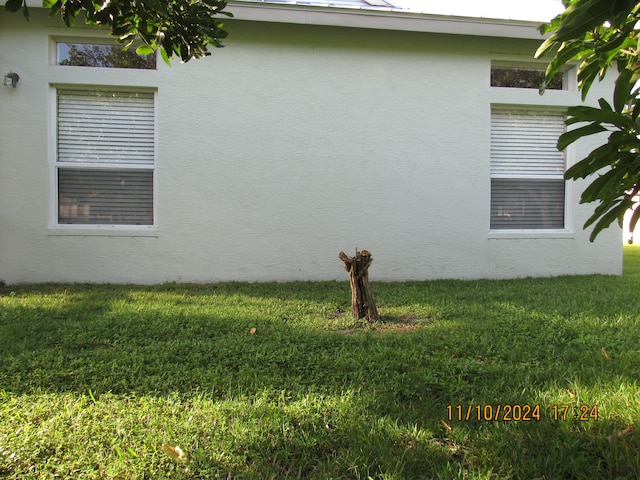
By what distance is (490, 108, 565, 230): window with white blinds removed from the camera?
652 centimetres

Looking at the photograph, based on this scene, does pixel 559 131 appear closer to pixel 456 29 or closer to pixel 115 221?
pixel 456 29

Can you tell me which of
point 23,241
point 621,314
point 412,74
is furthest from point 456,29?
point 23,241

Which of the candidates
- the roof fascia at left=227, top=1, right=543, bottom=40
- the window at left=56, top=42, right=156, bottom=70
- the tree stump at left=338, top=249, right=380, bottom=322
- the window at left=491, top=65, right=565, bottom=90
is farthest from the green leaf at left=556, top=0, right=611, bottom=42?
the window at left=491, top=65, right=565, bottom=90

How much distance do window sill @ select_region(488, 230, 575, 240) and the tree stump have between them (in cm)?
324

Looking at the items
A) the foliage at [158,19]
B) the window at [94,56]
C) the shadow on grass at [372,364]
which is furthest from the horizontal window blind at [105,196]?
the foliage at [158,19]

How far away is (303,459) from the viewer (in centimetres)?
185

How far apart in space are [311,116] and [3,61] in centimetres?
417

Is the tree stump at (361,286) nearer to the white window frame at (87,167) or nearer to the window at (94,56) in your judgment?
the white window frame at (87,167)

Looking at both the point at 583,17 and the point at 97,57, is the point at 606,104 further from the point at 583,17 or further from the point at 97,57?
the point at 97,57

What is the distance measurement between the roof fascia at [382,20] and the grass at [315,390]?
3.92m

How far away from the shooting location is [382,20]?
579cm

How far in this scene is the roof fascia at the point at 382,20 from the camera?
221 inches
